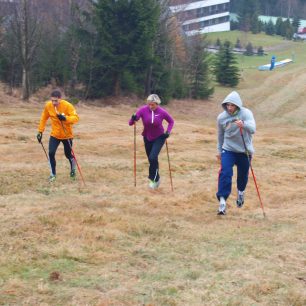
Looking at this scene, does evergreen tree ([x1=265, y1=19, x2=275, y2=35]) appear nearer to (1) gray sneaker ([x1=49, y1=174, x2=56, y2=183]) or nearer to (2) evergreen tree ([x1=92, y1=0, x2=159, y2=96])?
(2) evergreen tree ([x1=92, y1=0, x2=159, y2=96])

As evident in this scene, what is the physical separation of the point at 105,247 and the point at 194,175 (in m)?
8.76

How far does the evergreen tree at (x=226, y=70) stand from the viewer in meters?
56.4

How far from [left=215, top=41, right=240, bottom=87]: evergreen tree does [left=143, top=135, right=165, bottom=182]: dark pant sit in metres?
45.3

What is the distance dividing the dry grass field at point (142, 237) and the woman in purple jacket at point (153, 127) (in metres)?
0.59

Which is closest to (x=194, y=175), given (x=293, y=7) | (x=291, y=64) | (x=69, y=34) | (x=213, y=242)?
(x=213, y=242)

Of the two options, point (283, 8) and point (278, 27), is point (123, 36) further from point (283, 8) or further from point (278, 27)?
point (283, 8)

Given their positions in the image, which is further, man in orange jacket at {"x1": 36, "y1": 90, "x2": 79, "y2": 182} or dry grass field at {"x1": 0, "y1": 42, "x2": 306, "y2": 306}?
man in orange jacket at {"x1": 36, "y1": 90, "x2": 79, "y2": 182}

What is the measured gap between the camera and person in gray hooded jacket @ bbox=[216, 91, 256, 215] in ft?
31.1

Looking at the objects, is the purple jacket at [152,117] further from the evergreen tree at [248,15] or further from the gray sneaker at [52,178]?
the evergreen tree at [248,15]

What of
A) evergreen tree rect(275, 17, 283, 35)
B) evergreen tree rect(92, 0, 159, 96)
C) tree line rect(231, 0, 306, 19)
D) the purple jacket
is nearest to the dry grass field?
the purple jacket

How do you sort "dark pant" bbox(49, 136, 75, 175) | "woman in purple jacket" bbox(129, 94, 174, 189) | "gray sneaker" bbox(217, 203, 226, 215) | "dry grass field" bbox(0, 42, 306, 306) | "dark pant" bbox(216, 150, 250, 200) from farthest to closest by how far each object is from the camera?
"dark pant" bbox(49, 136, 75, 175) < "woman in purple jacket" bbox(129, 94, 174, 189) < "gray sneaker" bbox(217, 203, 226, 215) < "dark pant" bbox(216, 150, 250, 200) < "dry grass field" bbox(0, 42, 306, 306)

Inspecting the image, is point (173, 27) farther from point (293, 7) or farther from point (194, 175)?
point (293, 7)

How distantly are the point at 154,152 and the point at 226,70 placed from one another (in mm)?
46726

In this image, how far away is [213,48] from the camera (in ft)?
307
